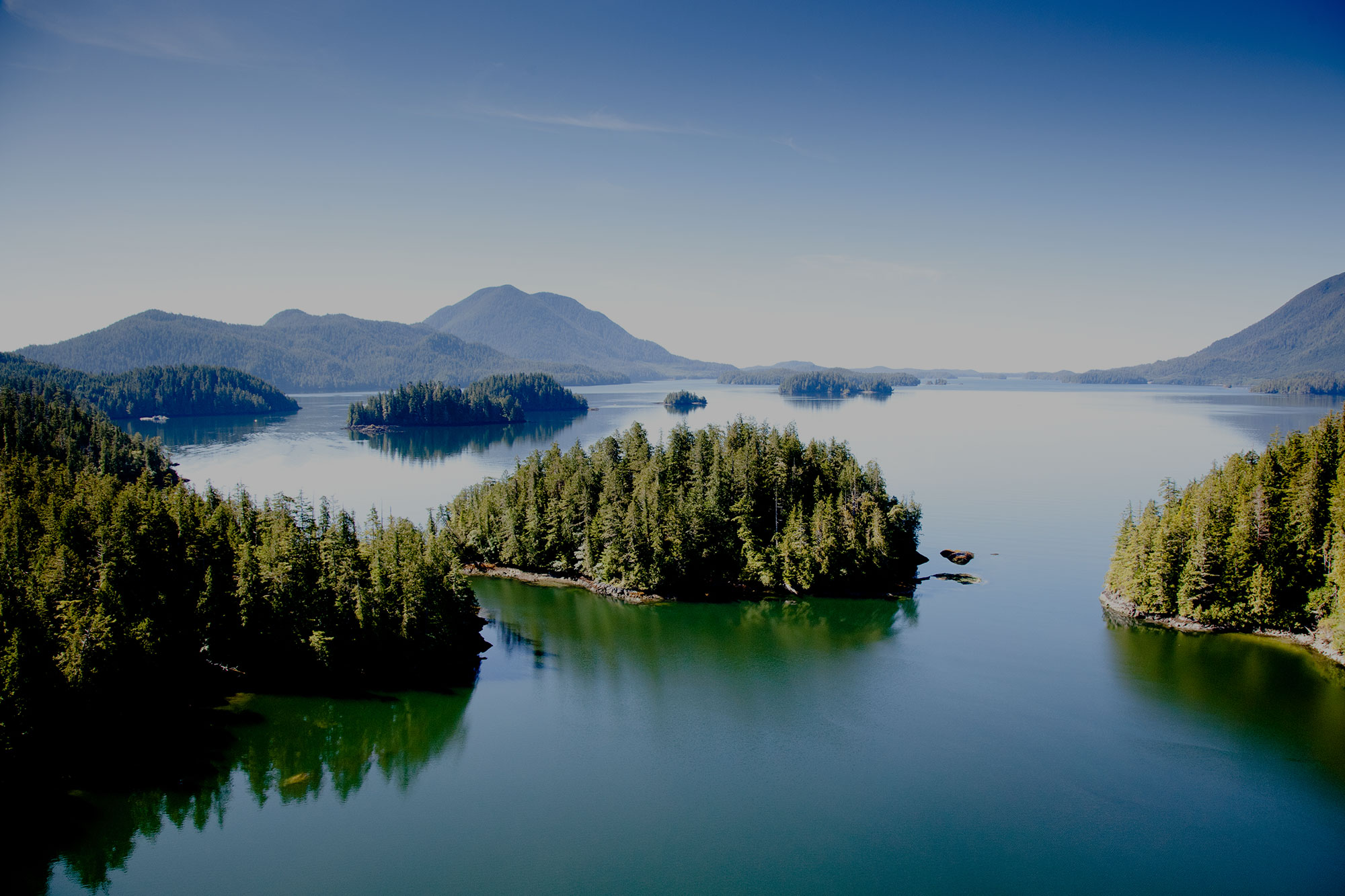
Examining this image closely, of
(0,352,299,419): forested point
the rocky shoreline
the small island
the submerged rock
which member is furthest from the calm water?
(0,352,299,419): forested point

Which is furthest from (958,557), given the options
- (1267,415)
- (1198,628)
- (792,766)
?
(1267,415)

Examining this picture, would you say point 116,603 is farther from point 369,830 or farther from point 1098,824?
point 1098,824

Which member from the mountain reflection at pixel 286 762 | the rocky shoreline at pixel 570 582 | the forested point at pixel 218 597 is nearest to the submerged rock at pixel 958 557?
the rocky shoreline at pixel 570 582

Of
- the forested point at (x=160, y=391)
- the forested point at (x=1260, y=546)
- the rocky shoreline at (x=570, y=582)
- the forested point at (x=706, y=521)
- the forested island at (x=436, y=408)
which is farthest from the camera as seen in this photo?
the forested point at (x=160, y=391)

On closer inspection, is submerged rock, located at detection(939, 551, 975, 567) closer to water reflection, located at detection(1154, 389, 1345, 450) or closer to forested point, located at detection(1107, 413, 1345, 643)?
forested point, located at detection(1107, 413, 1345, 643)

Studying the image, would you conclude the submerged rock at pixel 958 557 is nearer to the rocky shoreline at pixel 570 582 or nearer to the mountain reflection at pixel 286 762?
the rocky shoreline at pixel 570 582

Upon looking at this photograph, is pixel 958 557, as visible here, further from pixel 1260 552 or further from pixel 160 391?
pixel 160 391
